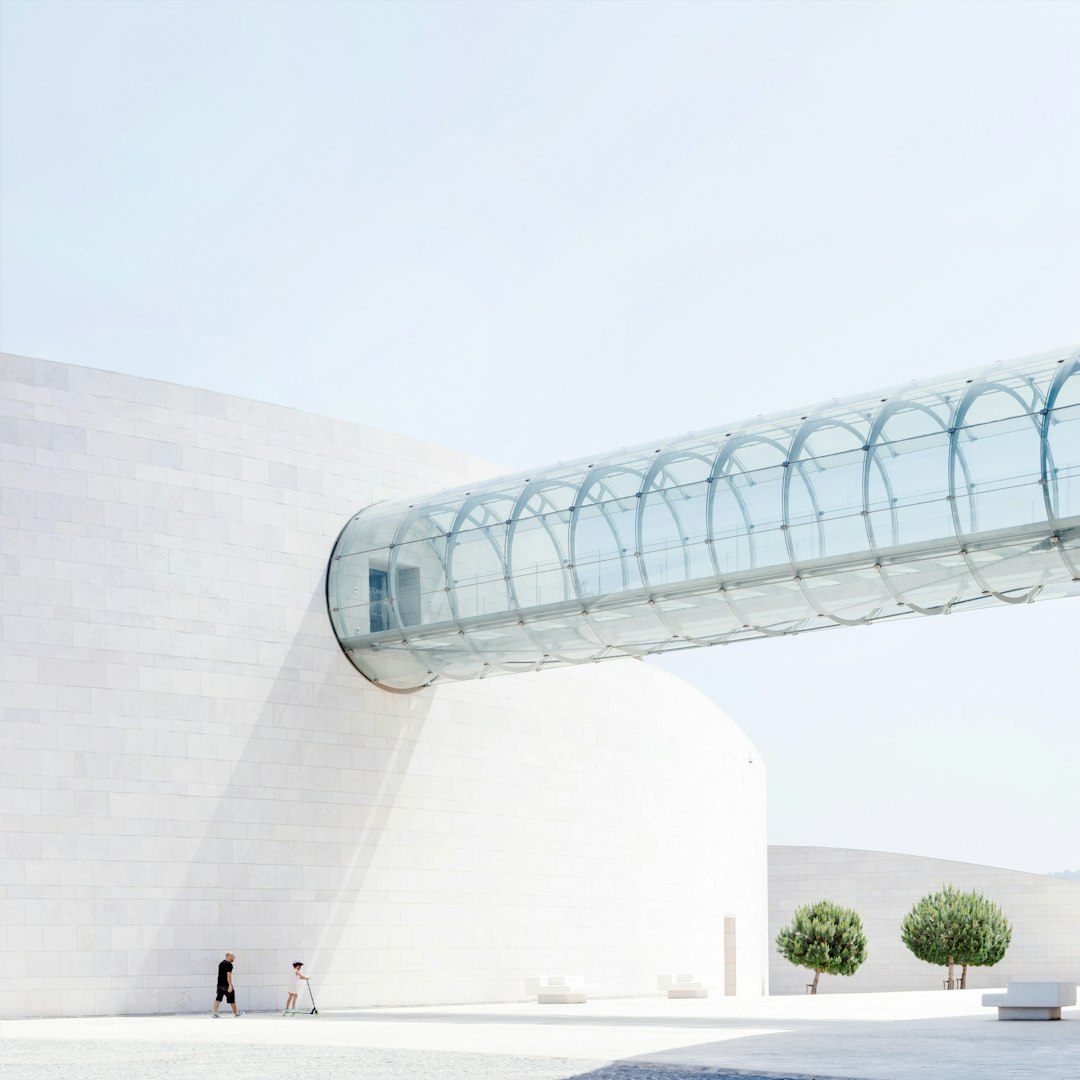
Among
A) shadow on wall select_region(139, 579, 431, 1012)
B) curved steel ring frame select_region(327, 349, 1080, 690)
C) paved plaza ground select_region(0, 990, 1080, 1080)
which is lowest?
paved plaza ground select_region(0, 990, 1080, 1080)

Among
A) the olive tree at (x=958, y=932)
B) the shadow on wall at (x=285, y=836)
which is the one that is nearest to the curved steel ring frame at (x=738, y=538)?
the shadow on wall at (x=285, y=836)

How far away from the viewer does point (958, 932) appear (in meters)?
56.1

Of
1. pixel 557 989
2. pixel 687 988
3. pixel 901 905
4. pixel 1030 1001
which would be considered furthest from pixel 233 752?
pixel 901 905

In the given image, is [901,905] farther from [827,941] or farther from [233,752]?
[233,752]

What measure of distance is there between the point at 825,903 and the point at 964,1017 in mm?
33546

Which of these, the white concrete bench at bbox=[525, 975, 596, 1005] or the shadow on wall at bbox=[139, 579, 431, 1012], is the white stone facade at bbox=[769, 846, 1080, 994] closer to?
the white concrete bench at bbox=[525, 975, 596, 1005]

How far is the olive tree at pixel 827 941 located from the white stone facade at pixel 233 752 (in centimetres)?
2368

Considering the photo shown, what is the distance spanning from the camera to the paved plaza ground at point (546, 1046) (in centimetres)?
1418

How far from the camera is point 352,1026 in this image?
21.5 metres

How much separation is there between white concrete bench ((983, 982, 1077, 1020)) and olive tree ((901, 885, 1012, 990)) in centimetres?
3509

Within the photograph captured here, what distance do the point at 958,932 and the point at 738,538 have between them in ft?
124

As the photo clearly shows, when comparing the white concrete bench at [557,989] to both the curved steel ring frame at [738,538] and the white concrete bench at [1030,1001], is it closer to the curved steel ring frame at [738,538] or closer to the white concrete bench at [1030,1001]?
the curved steel ring frame at [738,538]

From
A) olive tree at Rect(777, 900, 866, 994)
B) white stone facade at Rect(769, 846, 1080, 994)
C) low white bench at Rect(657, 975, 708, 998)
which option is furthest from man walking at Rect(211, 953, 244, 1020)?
white stone facade at Rect(769, 846, 1080, 994)

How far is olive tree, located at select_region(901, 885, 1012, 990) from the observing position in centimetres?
5600
